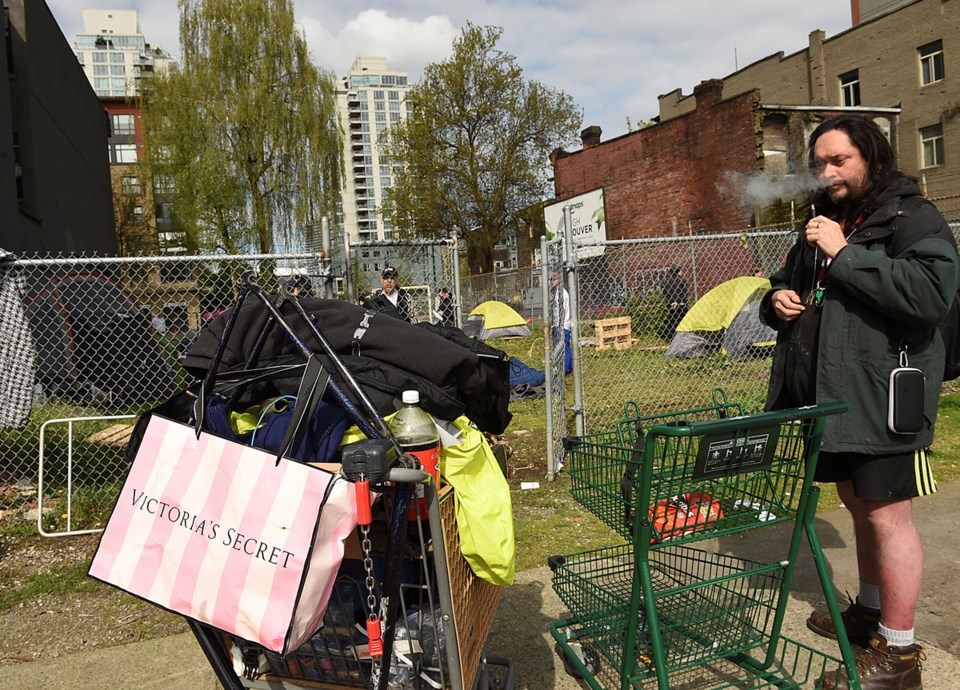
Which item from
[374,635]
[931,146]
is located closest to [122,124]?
[931,146]

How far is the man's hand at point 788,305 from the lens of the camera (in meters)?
2.79

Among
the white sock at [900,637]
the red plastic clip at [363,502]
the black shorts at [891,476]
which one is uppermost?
the red plastic clip at [363,502]

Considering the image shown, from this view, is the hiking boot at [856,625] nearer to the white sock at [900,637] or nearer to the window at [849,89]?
the white sock at [900,637]

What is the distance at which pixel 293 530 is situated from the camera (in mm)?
1720

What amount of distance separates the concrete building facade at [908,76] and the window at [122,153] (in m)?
51.3

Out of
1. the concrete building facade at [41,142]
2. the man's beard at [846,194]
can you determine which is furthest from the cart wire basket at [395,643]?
the concrete building facade at [41,142]

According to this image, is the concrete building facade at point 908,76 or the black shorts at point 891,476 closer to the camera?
the black shorts at point 891,476

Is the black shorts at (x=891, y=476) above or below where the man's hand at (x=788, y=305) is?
below

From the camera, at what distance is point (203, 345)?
92.3 inches

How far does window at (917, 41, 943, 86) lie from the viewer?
28359mm

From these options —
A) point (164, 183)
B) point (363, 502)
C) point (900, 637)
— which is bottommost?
point (900, 637)

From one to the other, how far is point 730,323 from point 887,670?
955cm

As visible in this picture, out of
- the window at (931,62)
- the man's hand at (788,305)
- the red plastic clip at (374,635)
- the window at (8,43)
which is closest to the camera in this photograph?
the red plastic clip at (374,635)

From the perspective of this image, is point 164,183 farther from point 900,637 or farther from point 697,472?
point 900,637
